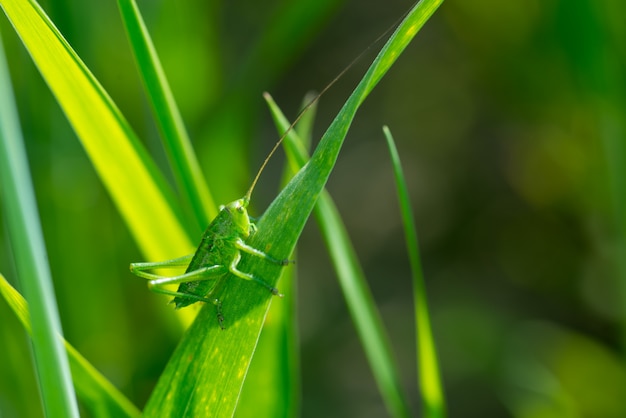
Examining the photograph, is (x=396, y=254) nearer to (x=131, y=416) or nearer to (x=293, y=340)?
(x=293, y=340)

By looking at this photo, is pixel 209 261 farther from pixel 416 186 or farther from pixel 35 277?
pixel 416 186

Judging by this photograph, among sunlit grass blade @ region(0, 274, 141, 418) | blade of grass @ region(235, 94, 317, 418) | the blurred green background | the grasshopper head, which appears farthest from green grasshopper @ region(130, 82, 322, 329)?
the blurred green background

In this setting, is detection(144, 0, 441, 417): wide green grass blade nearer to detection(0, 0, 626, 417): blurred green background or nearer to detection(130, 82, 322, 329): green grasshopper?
detection(130, 82, 322, 329): green grasshopper

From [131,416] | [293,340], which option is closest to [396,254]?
[293,340]

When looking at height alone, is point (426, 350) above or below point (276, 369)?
below

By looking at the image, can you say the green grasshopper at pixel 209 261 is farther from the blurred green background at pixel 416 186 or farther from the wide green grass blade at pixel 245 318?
the blurred green background at pixel 416 186

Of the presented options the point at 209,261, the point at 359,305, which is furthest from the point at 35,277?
the point at 359,305

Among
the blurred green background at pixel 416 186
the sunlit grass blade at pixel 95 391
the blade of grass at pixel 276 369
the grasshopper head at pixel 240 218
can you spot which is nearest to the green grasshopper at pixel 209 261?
the grasshopper head at pixel 240 218
